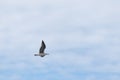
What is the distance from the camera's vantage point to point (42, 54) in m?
46.8

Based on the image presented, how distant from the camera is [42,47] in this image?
4697cm

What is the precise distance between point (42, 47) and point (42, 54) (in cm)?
210
